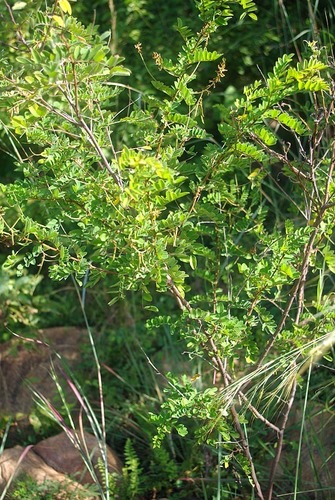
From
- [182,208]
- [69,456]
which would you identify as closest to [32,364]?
[69,456]

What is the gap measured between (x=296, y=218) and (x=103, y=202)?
2.06 meters

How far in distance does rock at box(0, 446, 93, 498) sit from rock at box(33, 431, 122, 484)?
0.13ft

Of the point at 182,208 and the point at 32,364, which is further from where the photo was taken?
the point at 32,364

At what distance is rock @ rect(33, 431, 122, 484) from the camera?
141 inches

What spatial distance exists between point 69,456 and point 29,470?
7.6 inches

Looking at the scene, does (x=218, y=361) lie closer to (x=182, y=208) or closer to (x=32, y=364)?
(x=182, y=208)

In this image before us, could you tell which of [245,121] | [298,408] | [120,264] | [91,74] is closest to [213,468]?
[298,408]

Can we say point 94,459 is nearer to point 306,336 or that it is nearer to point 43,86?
point 306,336

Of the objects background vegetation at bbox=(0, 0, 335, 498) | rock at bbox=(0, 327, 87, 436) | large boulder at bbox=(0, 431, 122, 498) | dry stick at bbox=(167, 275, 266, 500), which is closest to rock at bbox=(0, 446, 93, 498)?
large boulder at bbox=(0, 431, 122, 498)

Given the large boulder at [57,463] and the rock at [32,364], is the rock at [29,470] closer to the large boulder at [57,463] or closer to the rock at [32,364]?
the large boulder at [57,463]

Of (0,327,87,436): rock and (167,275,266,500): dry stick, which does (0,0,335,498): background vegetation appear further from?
(0,327,87,436): rock

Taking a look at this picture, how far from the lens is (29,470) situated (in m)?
3.54

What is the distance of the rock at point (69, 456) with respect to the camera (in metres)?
3.59

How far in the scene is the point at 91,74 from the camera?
229 centimetres
